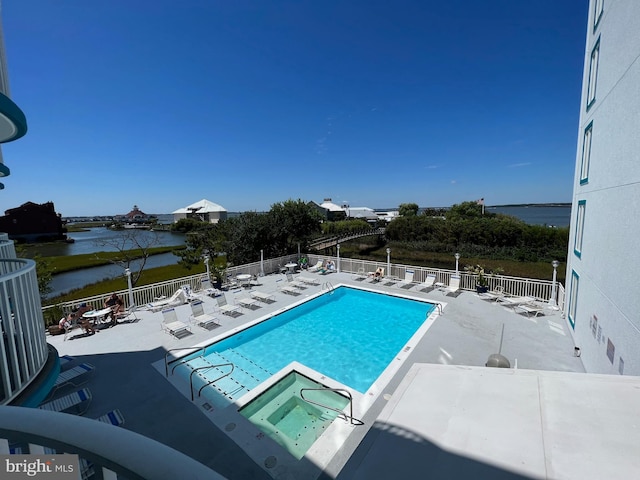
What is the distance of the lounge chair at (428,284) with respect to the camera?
11.5 m

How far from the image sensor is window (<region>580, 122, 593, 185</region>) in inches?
256

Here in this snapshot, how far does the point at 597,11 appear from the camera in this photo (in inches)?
247

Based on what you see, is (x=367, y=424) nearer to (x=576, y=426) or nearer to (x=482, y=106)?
(x=576, y=426)

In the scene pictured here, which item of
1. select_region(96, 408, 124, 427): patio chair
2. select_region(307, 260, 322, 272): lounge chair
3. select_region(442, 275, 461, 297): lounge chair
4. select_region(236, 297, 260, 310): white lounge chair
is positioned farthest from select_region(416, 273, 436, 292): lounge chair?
select_region(96, 408, 124, 427): patio chair

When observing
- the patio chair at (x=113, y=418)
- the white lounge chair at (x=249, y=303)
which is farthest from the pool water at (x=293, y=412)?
the white lounge chair at (x=249, y=303)

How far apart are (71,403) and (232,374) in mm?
2781

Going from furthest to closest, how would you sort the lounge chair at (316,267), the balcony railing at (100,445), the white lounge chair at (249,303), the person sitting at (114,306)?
the lounge chair at (316,267), the white lounge chair at (249,303), the person sitting at (114,306), the balcony railing at (100,445)

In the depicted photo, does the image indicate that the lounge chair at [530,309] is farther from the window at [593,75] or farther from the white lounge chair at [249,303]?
the white lounge chair at [249,303]

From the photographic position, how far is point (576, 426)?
1.98 m

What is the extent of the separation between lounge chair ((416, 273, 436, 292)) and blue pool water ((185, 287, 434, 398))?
1285 mm

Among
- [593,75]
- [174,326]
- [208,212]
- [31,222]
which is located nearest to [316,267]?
[174,326]

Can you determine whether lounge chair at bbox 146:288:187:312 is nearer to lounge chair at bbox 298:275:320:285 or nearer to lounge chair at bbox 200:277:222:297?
lounge chair at bbox 200:277:222:297

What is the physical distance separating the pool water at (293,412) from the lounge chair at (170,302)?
19.8 feet

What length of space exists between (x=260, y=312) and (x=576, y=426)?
27.8 feet
